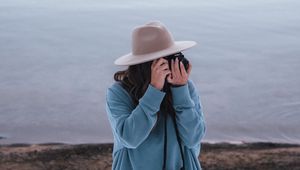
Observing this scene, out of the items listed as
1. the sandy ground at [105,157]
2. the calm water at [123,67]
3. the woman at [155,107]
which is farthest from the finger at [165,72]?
the calm water at [123,67]

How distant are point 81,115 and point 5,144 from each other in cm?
130

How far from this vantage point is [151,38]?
2.20 metres

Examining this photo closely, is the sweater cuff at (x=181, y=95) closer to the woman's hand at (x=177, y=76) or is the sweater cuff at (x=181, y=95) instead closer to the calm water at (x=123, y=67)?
the woman's hand at (x=177, y=76)

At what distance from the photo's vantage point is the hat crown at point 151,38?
2.18 meters

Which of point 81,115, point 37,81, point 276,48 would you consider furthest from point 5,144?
point 276,48

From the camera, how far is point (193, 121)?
213 cm

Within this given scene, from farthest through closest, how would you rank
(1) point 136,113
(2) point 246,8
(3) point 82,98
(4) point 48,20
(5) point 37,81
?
(2) point 246,8 < (4) point 48,20 < (5) point 37,81 < (3) point 82,98 < (1) point 136,113

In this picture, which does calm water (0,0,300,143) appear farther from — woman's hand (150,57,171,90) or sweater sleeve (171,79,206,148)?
Answer: woman's hand (150,57,171,90)

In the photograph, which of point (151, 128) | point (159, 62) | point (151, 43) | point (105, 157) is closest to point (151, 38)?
point (151, 43)

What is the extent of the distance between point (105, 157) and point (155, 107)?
3307 mm

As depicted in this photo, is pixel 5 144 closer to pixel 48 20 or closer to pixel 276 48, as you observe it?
pixel 276 48

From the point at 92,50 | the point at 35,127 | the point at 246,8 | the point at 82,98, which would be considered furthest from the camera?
the point at 246,8

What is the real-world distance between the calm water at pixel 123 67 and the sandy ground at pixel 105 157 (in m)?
0.56

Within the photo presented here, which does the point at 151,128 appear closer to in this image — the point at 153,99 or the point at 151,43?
the point at 153,99
